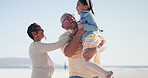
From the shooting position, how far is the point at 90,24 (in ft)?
11.2

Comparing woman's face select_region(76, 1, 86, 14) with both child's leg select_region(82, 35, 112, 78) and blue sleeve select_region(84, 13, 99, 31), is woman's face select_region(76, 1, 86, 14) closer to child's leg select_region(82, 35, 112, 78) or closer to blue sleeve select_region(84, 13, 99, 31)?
blue sleeve select_region(84, 13, 99, 31)

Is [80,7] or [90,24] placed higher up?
[80,7]

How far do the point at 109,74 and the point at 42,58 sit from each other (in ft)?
2.49

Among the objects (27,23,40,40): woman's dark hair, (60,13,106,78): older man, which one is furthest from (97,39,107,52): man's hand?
(27,23,40,40): woman's dark hair

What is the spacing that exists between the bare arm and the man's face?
0.17 m

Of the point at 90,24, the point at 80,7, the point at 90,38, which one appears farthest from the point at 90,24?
the point at 80,7

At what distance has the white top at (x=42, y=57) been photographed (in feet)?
11.1

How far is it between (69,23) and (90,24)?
242 mm

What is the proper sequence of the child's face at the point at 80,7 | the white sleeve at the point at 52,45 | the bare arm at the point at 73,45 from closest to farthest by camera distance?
the bare arm at the point at 73,45
the white sleeve at the point at 52,45
the child's face at the point at 80,7

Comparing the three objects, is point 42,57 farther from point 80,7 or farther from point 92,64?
point 80,7

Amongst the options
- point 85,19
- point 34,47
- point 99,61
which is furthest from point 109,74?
point 34,47

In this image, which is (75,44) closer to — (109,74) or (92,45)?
(92,45)

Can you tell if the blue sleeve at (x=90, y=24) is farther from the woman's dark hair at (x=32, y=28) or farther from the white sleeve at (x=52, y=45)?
the woman's dark hair at (x=32, y=28)

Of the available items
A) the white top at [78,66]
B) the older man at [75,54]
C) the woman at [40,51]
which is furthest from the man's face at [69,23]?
the white top at [78,66]
